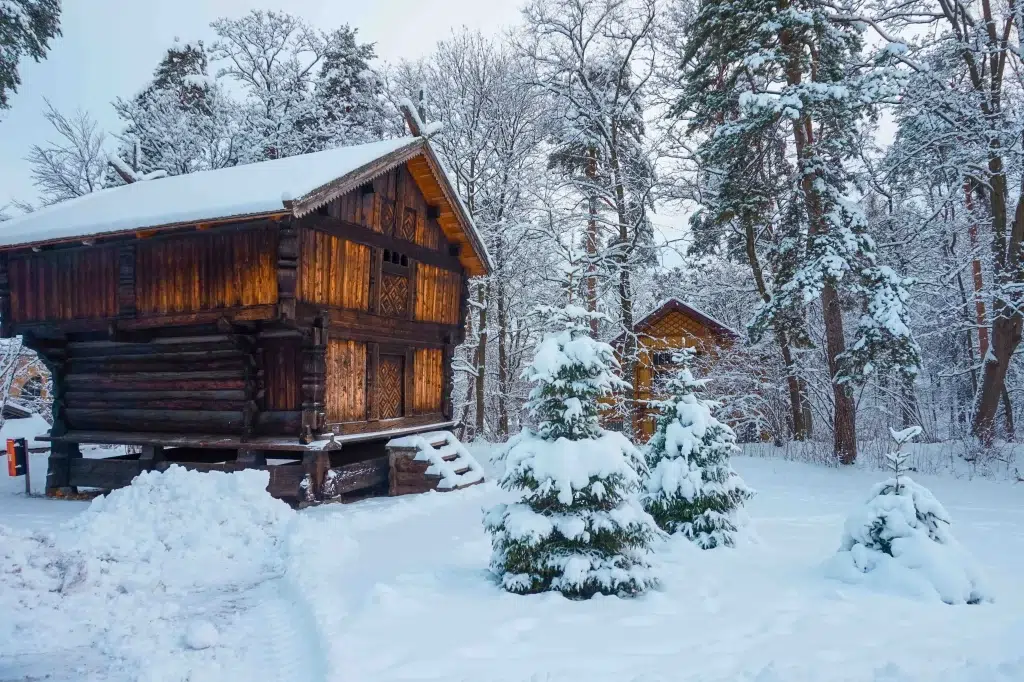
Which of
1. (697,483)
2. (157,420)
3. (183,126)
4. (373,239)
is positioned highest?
(183,126)

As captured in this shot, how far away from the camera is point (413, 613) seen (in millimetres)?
5992

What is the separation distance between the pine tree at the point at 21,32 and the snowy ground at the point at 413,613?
13.6 metres

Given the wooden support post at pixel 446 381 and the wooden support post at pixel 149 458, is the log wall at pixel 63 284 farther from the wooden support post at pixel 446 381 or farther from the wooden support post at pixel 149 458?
the wooden support post at pixel 446 381

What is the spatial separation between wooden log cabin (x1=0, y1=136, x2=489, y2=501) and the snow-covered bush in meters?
8.87

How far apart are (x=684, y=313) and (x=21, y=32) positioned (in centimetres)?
2334

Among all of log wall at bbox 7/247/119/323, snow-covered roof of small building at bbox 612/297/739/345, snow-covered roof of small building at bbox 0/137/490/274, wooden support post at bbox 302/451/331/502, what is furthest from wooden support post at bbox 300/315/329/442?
snow-covered roof of small building at bbox 612/297/739/345

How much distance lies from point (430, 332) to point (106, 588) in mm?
10455

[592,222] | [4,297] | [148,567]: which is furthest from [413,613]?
[592,222]

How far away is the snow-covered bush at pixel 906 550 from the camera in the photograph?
21.1 feet

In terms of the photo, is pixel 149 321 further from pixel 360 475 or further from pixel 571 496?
pixel 571 496

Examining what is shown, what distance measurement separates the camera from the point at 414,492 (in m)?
14.3

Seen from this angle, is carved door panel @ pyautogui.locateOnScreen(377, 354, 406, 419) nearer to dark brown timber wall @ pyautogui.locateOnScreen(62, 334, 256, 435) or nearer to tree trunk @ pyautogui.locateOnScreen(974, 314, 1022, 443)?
dark brown timber wall @ pyautogui.locateOnScreen(62, 334, 256, 435)

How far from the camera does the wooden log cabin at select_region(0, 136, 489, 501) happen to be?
1239 cm

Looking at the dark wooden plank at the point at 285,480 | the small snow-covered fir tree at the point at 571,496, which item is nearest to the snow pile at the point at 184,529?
the dark wooden plank at the point at 285,480
